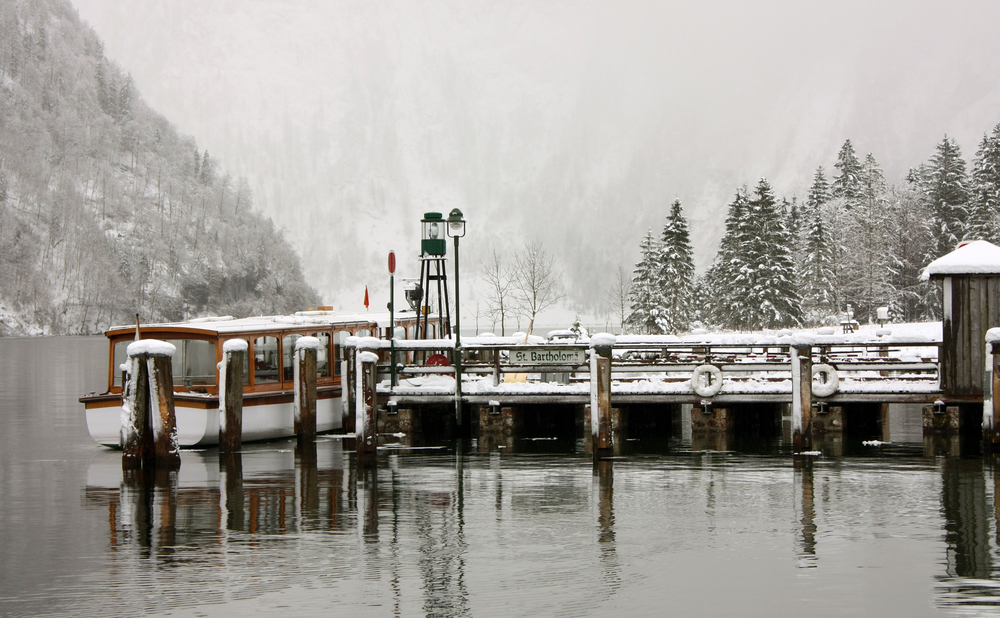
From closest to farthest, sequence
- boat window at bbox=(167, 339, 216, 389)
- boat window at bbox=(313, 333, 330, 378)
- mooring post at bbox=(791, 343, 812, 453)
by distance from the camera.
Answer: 1. mooring post at bbox=(791, 343, 812, 453)
2. boat window at bbox=(167, 339, 216, 389)
3. boat window at bbox=(313, 333, 330, 378)

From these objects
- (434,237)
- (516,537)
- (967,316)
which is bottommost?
(516,537)

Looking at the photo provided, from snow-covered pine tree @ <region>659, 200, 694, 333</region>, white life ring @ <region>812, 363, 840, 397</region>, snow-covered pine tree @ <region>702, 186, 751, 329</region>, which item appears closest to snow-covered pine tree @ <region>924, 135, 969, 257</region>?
snow-covered pine tree @ <region>702, 186, 751, 329</region>

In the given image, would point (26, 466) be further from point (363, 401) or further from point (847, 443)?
point (847, 443)

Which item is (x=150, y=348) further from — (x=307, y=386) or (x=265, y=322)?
(x=265, y=322)

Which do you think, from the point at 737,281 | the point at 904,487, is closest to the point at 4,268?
the point at 737,281

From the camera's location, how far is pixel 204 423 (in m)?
23.3

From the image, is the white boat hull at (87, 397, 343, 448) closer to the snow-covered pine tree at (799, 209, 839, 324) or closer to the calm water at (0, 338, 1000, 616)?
the calm water at (0, 338, 1000, 616)

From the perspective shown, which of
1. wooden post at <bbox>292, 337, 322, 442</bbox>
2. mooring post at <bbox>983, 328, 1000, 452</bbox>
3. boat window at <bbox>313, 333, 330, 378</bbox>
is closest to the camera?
mooring post at <bbox>983, 328, 1000, 452</bbox>

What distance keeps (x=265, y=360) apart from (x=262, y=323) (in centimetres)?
92

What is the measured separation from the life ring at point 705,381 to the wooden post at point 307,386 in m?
7.86

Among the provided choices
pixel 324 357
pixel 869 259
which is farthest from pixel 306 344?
pixel 869 259

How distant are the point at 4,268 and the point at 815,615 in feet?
613

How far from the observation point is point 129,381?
18609mm

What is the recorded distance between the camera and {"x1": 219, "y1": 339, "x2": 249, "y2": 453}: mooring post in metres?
21.5
